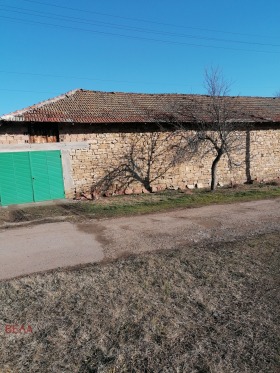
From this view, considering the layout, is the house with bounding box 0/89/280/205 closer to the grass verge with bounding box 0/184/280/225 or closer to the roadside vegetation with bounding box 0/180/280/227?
the roadside vegetation with bounding box 0/180/280/227

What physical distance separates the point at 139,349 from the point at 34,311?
4.84ft

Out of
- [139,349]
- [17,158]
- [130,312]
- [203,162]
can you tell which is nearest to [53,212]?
[17,158]

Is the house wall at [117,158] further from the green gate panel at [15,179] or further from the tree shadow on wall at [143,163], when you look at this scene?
the green gate panel at [15,179]

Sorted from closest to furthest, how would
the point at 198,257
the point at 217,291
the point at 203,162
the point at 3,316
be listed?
1. the point at 3,316
2. the point at 217,291
3. the point at 198,257
4. the point at 203,162

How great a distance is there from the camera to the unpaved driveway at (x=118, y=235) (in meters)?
5.29

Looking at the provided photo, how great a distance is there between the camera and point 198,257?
5023mm

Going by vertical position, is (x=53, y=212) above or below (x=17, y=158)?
below

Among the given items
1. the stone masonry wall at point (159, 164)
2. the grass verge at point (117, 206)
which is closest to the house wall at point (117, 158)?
the stone masonry wall at point (159, 164)

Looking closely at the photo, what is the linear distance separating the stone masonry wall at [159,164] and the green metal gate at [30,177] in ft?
2.46

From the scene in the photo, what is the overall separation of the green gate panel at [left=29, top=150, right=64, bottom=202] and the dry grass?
24.4ft

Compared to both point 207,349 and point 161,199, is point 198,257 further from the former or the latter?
point 161,199

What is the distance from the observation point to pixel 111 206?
9.85 metres

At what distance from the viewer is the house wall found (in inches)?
464

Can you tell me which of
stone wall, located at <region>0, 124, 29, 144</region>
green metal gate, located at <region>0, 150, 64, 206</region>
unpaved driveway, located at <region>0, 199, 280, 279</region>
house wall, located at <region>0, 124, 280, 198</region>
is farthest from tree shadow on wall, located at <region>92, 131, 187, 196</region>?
unpaved driveway, located at <region>0, 199, 280, 279</region>
